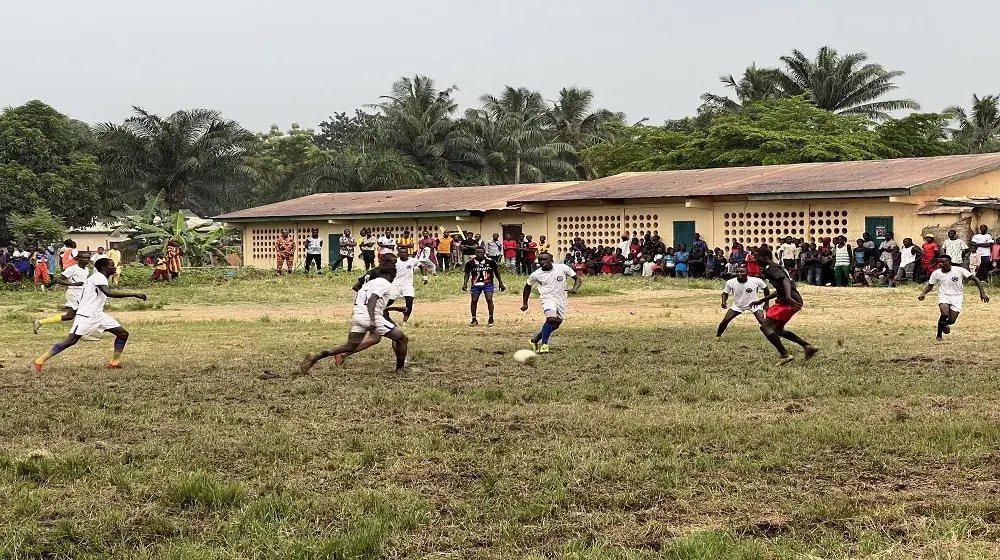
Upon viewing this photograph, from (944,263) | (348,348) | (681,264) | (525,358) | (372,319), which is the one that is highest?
(944,263)

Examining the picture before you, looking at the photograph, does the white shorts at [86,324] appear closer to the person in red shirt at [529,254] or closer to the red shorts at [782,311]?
the red shorts at [782,311]

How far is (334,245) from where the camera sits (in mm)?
41938

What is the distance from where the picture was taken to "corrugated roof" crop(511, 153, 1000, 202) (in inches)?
1161

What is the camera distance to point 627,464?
7.24 meters

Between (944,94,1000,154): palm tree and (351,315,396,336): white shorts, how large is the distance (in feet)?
155

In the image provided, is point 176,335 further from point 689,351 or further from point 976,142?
point 976,142

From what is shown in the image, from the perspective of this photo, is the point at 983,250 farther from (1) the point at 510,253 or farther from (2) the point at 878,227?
(1) the point at 510,253

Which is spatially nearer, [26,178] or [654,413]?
[654,413]

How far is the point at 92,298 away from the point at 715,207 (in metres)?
22.6

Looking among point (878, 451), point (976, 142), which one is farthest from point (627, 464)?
point (976, 142)

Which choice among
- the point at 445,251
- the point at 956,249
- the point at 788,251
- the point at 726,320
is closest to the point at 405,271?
the point at 726,320

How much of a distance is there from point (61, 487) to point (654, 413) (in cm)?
451

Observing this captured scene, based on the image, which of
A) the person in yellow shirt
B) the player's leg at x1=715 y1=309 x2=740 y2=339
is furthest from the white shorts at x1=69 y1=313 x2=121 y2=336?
the person in yellow shirt

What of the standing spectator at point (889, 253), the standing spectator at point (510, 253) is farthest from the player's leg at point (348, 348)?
the standing spectator at point (510, 253)
